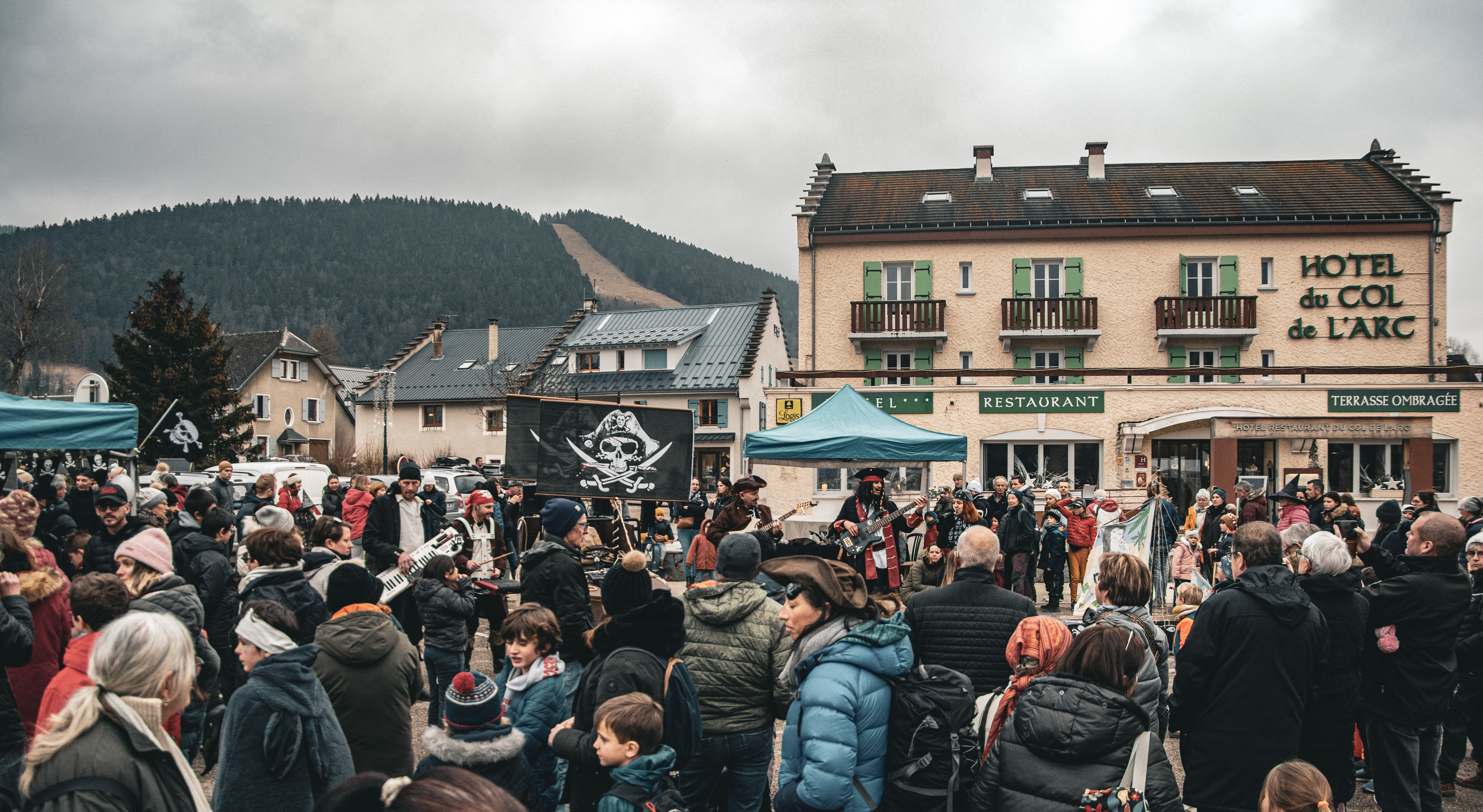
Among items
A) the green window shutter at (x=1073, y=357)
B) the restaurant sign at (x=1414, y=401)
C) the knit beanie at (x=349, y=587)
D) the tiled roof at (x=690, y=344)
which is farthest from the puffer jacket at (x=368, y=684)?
the tiled roof at (x=690, y=344)

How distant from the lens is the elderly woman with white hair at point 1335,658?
4.55 meters

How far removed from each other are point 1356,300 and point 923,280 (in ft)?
40.6

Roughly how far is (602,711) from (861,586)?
113 centimetres

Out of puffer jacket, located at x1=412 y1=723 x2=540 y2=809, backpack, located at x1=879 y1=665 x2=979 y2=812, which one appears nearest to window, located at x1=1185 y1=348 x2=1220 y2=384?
backpack, located at x1=879 y1=665 x2=979 y2=812

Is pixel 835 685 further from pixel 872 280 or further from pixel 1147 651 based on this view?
pixel 872 280

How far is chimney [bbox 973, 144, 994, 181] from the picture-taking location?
29500 mm

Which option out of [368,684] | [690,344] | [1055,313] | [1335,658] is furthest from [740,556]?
[690,344]

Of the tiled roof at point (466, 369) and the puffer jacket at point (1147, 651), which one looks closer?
the puffer jacket at point (1147, 651)

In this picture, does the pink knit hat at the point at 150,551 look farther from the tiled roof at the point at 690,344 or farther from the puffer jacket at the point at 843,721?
the tiled roof at the point at 690,344

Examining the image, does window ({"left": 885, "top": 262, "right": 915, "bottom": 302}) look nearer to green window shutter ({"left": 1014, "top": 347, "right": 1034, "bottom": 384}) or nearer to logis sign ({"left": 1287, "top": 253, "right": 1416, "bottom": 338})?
green window shutter ({"left": 1014, "top": 347, "right": 1034, "bottom": 384})

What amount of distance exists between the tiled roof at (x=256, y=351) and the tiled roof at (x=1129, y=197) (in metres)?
36.8

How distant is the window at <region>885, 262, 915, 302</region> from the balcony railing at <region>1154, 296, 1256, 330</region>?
721cm

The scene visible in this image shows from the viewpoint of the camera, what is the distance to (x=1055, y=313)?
83.8 feet

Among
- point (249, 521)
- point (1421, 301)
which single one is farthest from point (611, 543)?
point (1421, 301)
